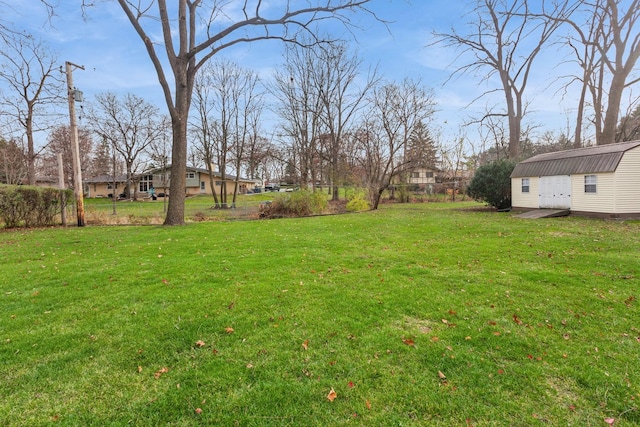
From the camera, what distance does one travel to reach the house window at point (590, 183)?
12.8 m

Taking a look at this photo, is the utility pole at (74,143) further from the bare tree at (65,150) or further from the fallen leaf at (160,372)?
the bare tree at (65,150)

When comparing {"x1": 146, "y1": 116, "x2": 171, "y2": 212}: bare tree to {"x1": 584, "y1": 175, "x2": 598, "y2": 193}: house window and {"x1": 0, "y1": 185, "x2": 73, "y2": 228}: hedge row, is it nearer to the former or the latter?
{"x1": 0, "y1": 185, "x2": 73, "y2": 228}: hedge row

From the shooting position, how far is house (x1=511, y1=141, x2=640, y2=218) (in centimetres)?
1202

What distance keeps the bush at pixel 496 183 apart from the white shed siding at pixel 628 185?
5.63 metres

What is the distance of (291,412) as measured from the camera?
2.03 m

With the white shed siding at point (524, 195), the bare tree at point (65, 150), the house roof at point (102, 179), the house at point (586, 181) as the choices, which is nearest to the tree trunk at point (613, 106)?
the house at point (586, 181)

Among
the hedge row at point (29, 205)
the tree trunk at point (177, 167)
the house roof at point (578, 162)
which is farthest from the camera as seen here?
the house roof at point (578, 162)

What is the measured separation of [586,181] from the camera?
43.2 ft

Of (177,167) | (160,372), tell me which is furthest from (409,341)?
(177,167)

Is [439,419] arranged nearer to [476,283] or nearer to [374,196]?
[476,283]

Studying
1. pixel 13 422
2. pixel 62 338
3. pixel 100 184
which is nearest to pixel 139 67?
pixel 62 338

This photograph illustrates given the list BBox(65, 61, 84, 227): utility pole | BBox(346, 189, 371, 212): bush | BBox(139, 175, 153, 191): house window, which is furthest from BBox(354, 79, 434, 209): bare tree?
BBox(139, 175, 153, 191): house window

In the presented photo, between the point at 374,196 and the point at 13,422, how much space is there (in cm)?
1872

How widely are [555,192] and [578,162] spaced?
170 cm
